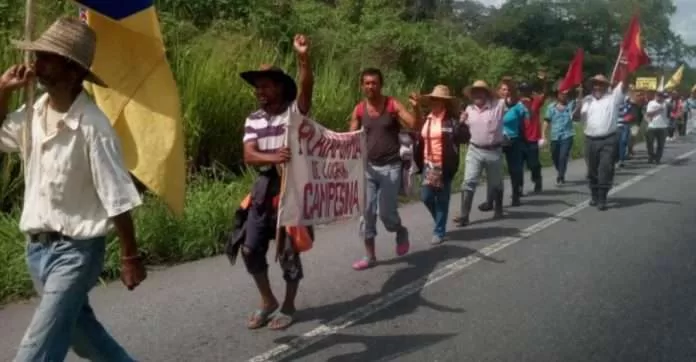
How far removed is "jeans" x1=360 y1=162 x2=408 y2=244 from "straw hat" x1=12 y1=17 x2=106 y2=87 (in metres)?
4.26

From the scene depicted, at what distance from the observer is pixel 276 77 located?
542 centimetres

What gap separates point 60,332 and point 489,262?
16.2 ft

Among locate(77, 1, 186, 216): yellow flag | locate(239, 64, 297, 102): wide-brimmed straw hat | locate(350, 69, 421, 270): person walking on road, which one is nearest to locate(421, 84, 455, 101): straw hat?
locate(350, 69, 421, 270): person walking on road

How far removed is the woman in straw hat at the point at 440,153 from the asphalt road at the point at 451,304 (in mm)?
391

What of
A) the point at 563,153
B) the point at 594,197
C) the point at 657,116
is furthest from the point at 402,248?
the point at 657,116

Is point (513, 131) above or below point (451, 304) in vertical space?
above

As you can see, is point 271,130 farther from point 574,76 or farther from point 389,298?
point 574,76

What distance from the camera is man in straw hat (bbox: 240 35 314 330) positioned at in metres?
5.45

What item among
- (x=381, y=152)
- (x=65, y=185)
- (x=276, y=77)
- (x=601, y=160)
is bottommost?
(x=601, y=160)

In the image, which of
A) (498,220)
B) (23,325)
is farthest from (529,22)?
(23,325)

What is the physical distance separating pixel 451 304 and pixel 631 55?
8433mm

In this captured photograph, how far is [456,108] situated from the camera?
8891 mm

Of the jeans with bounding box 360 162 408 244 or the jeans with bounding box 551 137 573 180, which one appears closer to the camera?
the jeans with bounding box 360 162 408 244

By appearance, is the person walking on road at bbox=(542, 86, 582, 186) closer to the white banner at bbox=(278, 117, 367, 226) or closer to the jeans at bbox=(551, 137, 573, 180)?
the jeans at bbox=(551, 137, 573, 180)
